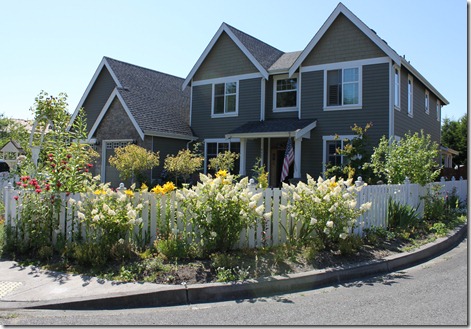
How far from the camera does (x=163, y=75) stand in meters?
26.5

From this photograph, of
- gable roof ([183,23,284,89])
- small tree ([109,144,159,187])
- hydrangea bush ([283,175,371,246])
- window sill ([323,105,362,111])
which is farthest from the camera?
gable roof ([183,23,284,89])

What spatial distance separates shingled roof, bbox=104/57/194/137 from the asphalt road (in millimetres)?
13830

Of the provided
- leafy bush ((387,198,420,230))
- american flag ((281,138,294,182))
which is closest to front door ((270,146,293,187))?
american flag ((281,138,294,182))

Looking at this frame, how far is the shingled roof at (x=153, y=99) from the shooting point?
1927cm

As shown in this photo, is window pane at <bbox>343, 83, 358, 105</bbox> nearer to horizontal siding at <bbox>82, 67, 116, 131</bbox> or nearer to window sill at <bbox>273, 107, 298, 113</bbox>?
window sill at <bbox>273, 107, 298, 113</bbox>

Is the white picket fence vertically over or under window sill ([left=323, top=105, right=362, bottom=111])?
under

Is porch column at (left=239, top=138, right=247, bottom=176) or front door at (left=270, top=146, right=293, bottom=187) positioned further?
front door at (left=270, top=146, right=293, bottom=187)

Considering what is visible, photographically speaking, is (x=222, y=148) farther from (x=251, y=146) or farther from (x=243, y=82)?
(x=243, y=82)

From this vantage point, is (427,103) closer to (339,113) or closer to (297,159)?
(339,113)

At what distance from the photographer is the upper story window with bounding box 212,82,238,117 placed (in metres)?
20.0

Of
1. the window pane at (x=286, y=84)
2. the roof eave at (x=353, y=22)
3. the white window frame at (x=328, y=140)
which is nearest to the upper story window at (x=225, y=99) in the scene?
the window pane at (x=286, y=84)

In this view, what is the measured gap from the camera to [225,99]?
66.6 feet

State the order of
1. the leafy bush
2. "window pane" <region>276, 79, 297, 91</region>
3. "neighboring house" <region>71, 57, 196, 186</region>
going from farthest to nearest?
"neighboring house" <region>71, 57, 196, 186</region>, "window pane" <region>276, 79, 297, 91</region>, the leafy bush

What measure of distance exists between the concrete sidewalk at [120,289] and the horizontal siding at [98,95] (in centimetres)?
1919
